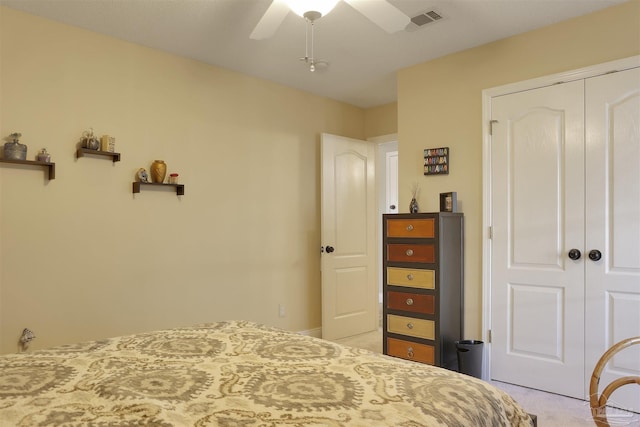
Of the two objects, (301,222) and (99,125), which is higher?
(99,125)

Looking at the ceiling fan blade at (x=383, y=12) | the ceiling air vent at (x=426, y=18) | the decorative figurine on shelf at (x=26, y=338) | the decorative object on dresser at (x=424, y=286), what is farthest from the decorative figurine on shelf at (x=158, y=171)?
the ceiling air vent at (x=426, y=18)

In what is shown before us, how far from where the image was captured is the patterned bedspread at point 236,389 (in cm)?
A: 106

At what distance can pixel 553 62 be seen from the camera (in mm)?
3012

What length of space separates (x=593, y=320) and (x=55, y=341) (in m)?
3.52

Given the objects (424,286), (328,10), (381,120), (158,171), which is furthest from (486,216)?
(158,171)

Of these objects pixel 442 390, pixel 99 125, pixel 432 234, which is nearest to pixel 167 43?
pixel 99 125

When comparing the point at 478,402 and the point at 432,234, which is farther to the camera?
the point at 432,234

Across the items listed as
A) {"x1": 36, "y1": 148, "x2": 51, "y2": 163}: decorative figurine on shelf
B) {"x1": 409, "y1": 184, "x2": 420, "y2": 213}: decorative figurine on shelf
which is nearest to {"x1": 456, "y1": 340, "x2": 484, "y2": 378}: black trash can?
{"x1": 409, "y1": 184, "x2": 420, "y2": 213}: decorative figurine on shelf

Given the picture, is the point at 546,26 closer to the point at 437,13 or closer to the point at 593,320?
the point at 437,13

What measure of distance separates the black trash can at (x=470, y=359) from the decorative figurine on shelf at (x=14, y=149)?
317cm

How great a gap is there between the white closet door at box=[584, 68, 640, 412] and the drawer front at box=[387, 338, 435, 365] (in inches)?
39.3

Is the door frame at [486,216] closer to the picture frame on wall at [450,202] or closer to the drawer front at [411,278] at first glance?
the picture frame on wall at [450,202]

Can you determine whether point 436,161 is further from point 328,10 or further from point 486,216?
point 328,10

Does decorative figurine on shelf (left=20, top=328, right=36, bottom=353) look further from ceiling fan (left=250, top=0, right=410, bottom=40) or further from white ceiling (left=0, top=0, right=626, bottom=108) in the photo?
ceiling fan (left=250, top=0, right=410, bottom=40)
